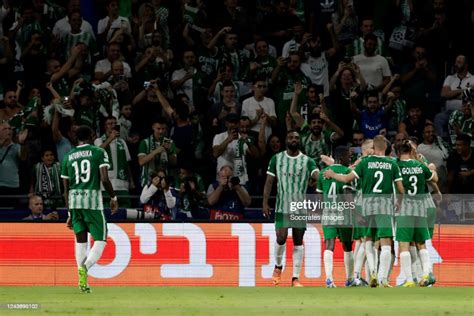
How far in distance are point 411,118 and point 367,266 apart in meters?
4.14

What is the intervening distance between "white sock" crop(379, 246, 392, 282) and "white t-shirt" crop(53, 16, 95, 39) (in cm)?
819

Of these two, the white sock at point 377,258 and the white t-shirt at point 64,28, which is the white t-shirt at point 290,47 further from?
the white sock at point 377,258

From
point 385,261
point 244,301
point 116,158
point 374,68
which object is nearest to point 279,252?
point 385,261

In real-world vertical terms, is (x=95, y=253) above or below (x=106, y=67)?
below

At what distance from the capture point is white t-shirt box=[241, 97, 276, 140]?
2311cm

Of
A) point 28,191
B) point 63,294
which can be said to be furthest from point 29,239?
point 63,294

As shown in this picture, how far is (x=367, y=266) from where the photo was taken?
1959 cm

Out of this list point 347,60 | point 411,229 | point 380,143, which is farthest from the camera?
point 347,60

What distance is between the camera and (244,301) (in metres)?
15.7

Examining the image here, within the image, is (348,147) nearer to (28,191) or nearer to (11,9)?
(28,191)

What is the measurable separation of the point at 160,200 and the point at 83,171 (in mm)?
4376

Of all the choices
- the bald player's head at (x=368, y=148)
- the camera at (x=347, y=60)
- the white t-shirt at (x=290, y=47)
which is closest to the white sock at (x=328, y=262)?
the bald player's head at (x=368, y=148)

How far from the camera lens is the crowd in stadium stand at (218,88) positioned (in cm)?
2228

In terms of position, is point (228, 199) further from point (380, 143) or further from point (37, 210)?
point (380, 143)
